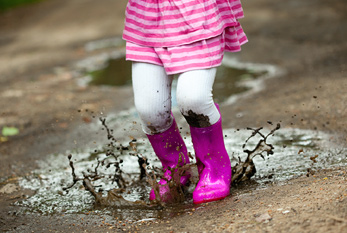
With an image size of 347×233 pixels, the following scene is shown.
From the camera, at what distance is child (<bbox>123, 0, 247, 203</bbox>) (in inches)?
94.4

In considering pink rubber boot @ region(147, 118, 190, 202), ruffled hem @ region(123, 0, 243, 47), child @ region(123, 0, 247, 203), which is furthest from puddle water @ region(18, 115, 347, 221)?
ruffled hem @ region(123, 0, 243, 47)

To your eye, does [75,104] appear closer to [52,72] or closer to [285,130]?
[52,72]

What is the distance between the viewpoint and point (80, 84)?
5.90 meters

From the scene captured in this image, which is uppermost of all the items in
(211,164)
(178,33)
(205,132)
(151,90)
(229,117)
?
(178,33)

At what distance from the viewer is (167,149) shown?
2729 millimetres

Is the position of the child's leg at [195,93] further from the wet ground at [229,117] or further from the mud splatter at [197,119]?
the wet ground at [229,117]

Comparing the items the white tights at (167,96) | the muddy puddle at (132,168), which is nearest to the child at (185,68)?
the white tights at (167,96)

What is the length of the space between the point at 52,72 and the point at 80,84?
0.86 meters

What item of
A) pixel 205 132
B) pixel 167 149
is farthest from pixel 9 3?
pixel 205 132

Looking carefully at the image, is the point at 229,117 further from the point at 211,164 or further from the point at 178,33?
the point at 178,33

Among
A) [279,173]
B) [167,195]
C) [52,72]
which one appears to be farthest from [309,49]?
[167,195]

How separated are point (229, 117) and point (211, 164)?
1.66 metres

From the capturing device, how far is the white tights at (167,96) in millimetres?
2387

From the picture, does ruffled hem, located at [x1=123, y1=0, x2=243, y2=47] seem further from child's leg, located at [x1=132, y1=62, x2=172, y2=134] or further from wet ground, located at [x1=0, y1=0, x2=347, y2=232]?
wet ground, located at [x1=0, y1=0, x2=347, y2=232]
